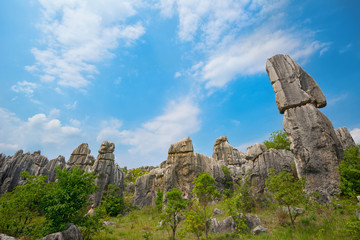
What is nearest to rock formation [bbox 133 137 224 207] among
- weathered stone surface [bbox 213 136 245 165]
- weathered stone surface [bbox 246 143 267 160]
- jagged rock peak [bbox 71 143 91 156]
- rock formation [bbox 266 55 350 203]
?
weathered stone surface [bbox 246 143 267 160]

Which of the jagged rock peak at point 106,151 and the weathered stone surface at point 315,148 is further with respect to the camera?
the jagged rock peak at point 106,151

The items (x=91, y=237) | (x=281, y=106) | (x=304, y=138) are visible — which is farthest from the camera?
(x=281, y=106)

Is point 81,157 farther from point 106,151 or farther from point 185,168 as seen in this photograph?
point 185,168

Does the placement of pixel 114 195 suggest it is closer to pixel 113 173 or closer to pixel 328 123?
pixel 113 173

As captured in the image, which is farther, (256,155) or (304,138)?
(256,155)

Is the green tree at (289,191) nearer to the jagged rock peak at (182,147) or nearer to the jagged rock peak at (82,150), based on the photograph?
the jagged rock peak at (182,147)

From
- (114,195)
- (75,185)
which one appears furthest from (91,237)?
(114,195)

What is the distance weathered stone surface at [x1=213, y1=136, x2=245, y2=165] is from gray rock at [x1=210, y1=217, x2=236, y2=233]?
3483 cm

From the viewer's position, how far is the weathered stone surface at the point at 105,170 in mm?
28469

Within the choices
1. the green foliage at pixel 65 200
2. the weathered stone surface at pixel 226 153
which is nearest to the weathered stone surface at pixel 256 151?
the green foliage at pixel 65 200

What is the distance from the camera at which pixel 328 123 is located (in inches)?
699

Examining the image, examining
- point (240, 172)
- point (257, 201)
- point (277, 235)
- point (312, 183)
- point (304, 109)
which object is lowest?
point (277, 235)

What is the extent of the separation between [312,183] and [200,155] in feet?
48.0

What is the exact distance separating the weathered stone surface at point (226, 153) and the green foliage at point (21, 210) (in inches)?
1722
